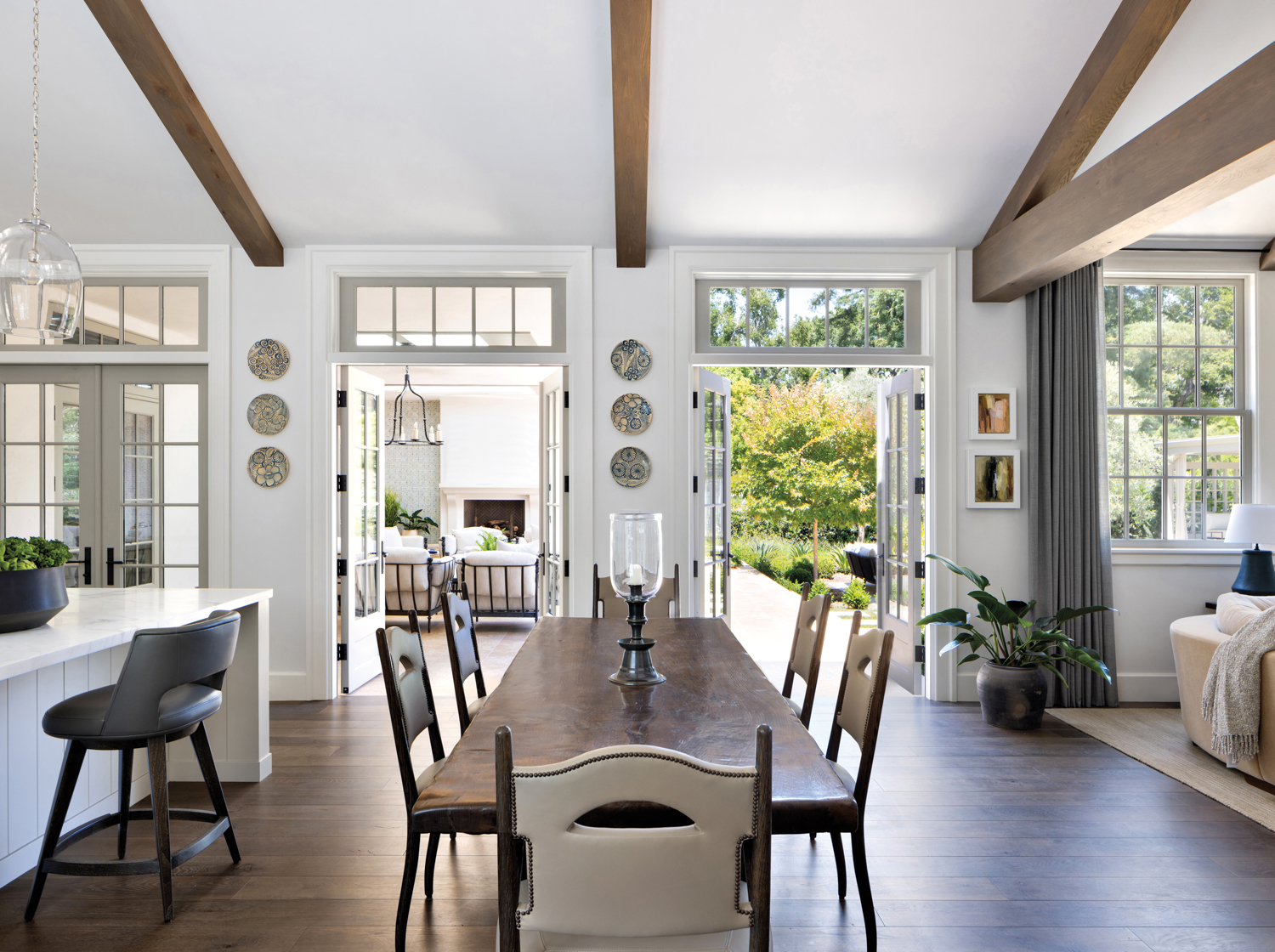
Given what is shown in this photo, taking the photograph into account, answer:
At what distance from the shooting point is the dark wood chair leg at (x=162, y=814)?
2.29 metres

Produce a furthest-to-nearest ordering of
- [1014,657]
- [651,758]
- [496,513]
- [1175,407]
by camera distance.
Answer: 1. [496,513]
2. [1175,407]
3. [1014,657]
4. [651,758]

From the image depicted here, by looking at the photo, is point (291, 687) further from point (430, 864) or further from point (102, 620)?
point (430, 864)

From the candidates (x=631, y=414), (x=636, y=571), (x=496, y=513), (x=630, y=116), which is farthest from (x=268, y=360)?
(x=496, y=513)

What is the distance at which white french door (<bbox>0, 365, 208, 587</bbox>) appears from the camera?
4.68 metres

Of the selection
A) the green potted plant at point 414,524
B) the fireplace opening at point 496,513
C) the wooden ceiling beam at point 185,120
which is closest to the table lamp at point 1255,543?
the wooden ceiling beam at point 185,120

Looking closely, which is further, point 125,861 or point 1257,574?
point 1257,574

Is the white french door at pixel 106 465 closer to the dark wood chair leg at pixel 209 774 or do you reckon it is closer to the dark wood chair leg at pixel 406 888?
the dark wood chair leg at pixel 209 774

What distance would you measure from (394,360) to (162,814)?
2.93 m

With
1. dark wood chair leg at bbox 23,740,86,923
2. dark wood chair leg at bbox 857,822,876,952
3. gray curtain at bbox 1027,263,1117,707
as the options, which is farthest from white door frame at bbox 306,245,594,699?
dark wood chair leg at bbox 857,822,876,952

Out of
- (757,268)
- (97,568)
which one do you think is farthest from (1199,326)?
(97,568)

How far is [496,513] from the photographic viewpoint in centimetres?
1179

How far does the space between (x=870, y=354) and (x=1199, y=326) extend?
7.47 feet

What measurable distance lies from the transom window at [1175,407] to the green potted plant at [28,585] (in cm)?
552

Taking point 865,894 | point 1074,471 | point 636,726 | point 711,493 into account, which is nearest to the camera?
point 636,726
